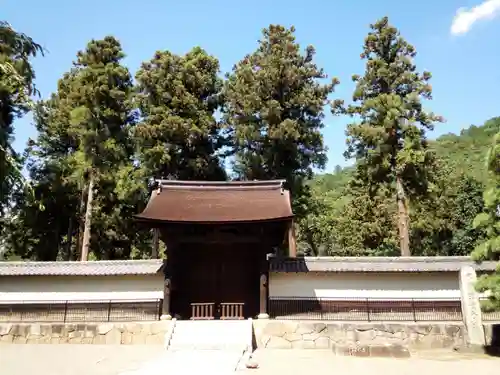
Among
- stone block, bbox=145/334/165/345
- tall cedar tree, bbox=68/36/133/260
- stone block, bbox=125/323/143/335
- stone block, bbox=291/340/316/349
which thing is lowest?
stone block, bbox=291/340/316/349

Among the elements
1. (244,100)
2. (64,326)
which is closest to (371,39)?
(244,100)

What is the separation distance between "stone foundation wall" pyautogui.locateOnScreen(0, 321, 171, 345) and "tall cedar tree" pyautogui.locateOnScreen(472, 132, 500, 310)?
921 cm

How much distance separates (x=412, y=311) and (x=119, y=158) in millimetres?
15967

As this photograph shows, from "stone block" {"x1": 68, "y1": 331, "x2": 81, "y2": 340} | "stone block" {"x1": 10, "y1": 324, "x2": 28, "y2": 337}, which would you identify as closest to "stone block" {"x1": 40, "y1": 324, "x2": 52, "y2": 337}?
"stone block" {"x1": 10, "y1": 324, "x2": 28, "y2": 337}

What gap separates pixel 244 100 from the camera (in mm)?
22156

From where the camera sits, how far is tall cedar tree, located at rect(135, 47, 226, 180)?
2181 centimetres

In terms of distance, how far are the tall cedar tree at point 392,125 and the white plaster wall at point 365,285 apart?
3.37 meters

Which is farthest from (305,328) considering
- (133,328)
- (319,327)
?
(133,328)

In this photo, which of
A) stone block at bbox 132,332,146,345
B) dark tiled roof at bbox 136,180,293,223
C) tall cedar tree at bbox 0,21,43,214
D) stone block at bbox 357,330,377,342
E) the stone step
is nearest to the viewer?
tall cedar tree at bbox 0,21,43,214

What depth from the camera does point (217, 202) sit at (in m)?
16.0

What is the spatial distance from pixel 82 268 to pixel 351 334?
32.8 ft

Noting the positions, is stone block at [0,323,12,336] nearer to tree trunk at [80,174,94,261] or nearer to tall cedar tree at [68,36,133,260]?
tree trunk at [80,174,94,261]

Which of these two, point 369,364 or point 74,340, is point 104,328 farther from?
point 369,364

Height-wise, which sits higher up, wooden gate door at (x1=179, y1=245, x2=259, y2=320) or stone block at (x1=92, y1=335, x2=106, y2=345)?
wooden gate door at (x1=179, y1=245, x2=259, y2=320)
